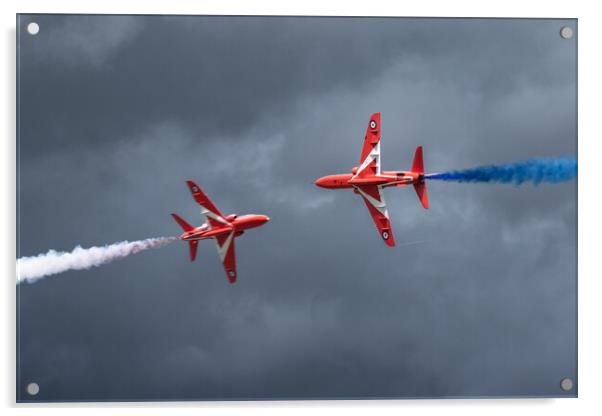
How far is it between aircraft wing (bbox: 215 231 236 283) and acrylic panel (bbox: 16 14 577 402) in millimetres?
41

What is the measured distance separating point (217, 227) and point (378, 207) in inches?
119

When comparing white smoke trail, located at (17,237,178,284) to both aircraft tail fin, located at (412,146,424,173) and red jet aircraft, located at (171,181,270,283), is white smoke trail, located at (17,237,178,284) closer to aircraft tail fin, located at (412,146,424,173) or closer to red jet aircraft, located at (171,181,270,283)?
red jet aircraft, located at (171,181,270,283)

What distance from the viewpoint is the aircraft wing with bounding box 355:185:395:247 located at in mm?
16245

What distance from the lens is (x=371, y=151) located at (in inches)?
648

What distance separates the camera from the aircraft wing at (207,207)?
16.2 meters

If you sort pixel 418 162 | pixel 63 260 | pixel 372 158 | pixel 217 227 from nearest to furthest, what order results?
pixel 63 260 < pixel 418 162 < pixel 217 227 < pixel 372 158

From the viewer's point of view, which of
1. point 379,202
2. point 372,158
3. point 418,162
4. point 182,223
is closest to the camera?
point 418,162

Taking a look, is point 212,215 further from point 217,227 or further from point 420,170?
point 420,170

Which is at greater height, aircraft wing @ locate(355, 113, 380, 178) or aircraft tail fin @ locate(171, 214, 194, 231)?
aircraft wing @ locate(355, 113, 380, 178)

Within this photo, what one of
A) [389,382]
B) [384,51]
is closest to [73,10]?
[384,51]

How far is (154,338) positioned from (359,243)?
13.3 ft

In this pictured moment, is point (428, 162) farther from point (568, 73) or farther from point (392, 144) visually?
point (568, 73)

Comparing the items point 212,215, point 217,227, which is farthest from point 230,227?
point 212,215

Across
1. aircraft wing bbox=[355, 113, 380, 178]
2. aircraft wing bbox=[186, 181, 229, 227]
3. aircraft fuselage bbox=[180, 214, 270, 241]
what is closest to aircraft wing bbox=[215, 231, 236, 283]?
aircraft fuselage bbox=[180, 214, 270, 241]
